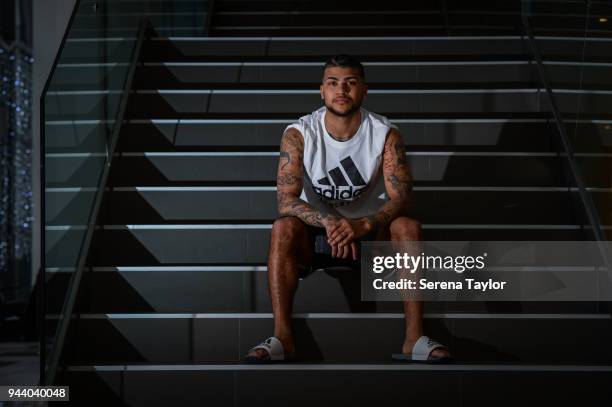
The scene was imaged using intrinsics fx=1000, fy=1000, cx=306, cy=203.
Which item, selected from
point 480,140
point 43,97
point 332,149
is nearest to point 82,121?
point 43,97

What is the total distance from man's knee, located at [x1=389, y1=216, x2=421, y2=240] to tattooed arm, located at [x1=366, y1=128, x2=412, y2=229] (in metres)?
0.05

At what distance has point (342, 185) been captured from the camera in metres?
3.90

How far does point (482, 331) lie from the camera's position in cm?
377

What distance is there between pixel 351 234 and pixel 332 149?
459mm

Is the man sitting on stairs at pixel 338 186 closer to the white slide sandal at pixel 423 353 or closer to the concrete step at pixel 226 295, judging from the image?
the white slide sandal at pixel 423 353

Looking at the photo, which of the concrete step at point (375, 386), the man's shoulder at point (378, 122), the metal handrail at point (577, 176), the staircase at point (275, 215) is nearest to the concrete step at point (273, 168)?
the staircase at point (275, 215)

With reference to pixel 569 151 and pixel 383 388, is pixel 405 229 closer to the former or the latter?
pixel 383 388

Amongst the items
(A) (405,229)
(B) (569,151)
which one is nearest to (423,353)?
(A) (405,229)

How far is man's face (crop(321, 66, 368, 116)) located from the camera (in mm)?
3961

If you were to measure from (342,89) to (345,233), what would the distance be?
0.65 metres

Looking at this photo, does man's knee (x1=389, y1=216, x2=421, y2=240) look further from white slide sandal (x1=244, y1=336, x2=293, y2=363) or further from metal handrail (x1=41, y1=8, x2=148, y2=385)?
metal handrail (x1=41, y1=8, x2=148, y2=385)

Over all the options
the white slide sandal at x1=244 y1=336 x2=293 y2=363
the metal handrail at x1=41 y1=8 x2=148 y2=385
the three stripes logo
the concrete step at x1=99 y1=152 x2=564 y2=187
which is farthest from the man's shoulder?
the metal handrail at x1=41 y1=8 x2=148 y2=385

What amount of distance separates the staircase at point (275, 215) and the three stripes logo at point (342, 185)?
1.11ft

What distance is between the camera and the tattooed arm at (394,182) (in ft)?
12.3
